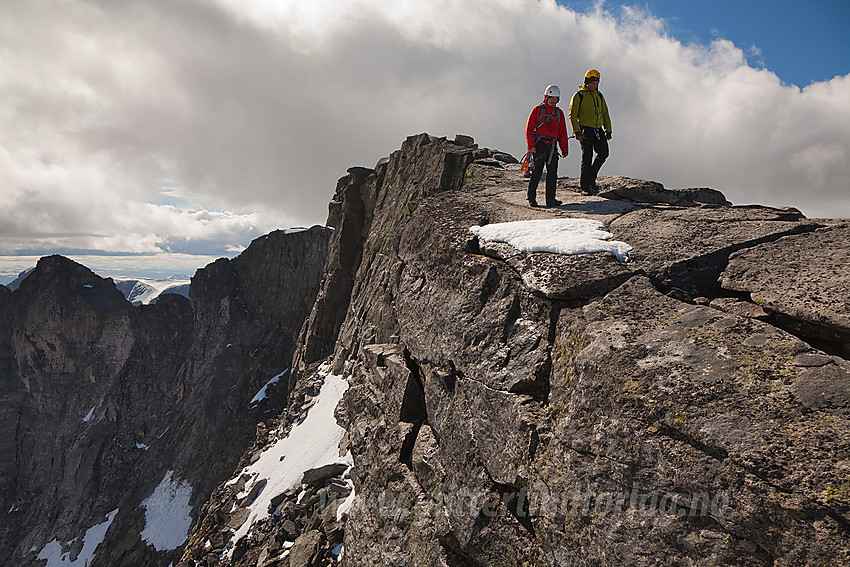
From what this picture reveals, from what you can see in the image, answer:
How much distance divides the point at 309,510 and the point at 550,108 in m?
19.9

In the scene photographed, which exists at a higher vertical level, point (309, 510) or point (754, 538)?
point (754, 538)

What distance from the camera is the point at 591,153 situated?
12.9m

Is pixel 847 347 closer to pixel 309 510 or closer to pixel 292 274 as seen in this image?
pixel 309 510

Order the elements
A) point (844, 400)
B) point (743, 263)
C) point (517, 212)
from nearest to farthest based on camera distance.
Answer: point (844, 400) < point (743, 263) < point (517, 212)

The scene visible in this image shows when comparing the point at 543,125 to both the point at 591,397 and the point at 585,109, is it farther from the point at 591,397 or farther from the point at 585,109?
the point at 591,397

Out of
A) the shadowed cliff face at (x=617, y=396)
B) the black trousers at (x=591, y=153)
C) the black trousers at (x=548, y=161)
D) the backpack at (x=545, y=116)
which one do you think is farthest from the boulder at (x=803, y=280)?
the backpack at (x=545, y=116)

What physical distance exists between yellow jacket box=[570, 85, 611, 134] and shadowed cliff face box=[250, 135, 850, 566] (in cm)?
216

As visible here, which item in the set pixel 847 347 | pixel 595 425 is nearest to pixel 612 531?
pixel 595 425

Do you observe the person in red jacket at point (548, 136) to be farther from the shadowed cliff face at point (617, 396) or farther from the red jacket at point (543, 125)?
the shadowed cliff face at point (617, 396)

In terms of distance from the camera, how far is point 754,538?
16.1 ft

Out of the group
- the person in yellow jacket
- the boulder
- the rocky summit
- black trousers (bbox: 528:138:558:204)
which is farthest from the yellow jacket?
the boulder

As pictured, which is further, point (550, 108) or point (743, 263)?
point (550, 108)

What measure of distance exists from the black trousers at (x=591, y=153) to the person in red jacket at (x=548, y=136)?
664 mm

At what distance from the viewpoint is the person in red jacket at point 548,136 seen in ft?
39.4
